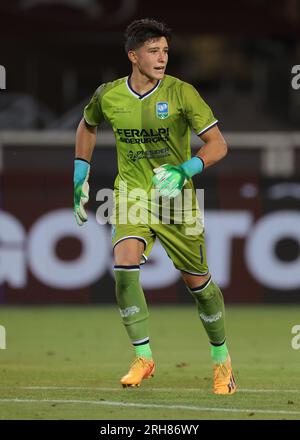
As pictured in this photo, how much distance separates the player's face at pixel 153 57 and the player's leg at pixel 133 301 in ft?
3.78

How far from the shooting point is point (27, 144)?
16.3 metres

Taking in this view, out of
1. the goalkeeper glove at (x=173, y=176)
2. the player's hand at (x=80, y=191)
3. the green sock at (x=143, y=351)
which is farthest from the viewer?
the player's hand at (x=80, y=191)

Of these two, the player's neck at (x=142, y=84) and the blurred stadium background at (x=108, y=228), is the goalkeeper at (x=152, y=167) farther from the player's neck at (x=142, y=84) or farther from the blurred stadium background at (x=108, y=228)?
the blurred stadium background at (x=108, y=228)

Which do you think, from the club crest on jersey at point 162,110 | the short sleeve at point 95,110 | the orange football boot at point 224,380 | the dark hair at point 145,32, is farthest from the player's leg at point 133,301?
the dark hair at point 145,32

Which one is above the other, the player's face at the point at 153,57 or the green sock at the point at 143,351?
the player's face at the point at 153,57

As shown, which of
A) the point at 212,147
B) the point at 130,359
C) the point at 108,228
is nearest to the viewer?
the point at 212,147

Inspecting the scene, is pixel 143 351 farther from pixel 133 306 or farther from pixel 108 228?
pixel 108 228

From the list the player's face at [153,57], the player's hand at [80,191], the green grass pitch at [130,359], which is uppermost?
the player's face at [153,57]

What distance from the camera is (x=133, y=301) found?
8930 mm

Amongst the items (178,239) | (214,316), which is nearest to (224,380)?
(214,316)

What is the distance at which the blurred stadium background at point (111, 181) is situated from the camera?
587 inches

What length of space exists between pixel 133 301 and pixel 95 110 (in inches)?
55.0

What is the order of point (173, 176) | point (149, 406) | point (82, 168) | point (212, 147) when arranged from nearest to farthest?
1. point (149, 406)
2. point (173, 176)
3. point (212, 147)
4. point (82, 168)
